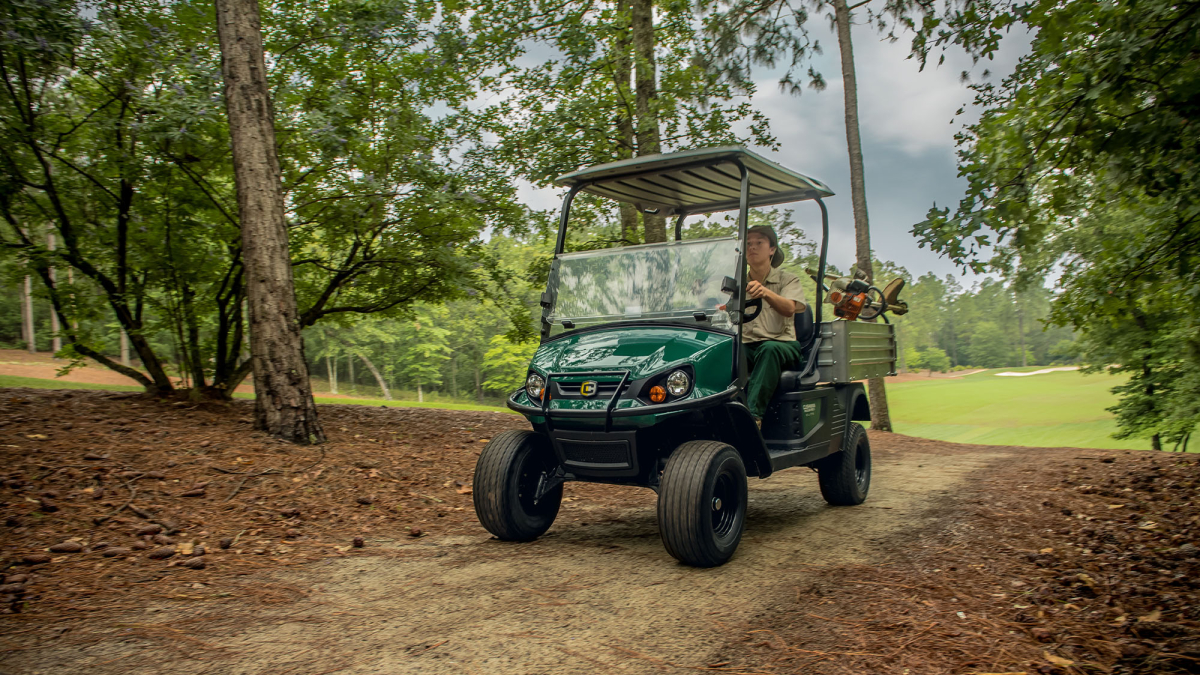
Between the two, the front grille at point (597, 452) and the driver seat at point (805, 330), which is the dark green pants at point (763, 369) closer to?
the driver seat at point (805, 330)

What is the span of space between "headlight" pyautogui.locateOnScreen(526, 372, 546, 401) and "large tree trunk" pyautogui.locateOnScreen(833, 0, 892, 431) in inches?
479

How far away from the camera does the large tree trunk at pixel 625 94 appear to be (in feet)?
38.0

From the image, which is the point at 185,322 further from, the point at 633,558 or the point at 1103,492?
the point at 1103,492

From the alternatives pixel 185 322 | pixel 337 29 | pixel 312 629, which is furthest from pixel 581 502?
pixel 337 29

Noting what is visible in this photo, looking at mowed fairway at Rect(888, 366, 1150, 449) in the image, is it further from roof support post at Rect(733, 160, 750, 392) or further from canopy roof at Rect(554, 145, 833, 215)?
roof support post at Rect(733, 160, 750, 392)

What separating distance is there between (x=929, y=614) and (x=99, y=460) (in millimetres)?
6077

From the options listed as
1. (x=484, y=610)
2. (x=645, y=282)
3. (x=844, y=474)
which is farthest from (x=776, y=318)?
(x=484, y=610)

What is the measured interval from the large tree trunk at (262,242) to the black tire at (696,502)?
14.8ft

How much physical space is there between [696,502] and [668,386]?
2.24 feet

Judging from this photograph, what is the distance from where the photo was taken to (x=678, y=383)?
423 cm

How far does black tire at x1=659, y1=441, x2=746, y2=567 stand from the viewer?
4004 millimetres

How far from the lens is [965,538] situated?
485cm

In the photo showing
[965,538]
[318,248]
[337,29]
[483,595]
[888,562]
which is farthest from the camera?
[318,248]

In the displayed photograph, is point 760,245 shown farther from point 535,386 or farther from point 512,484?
point 512,484
